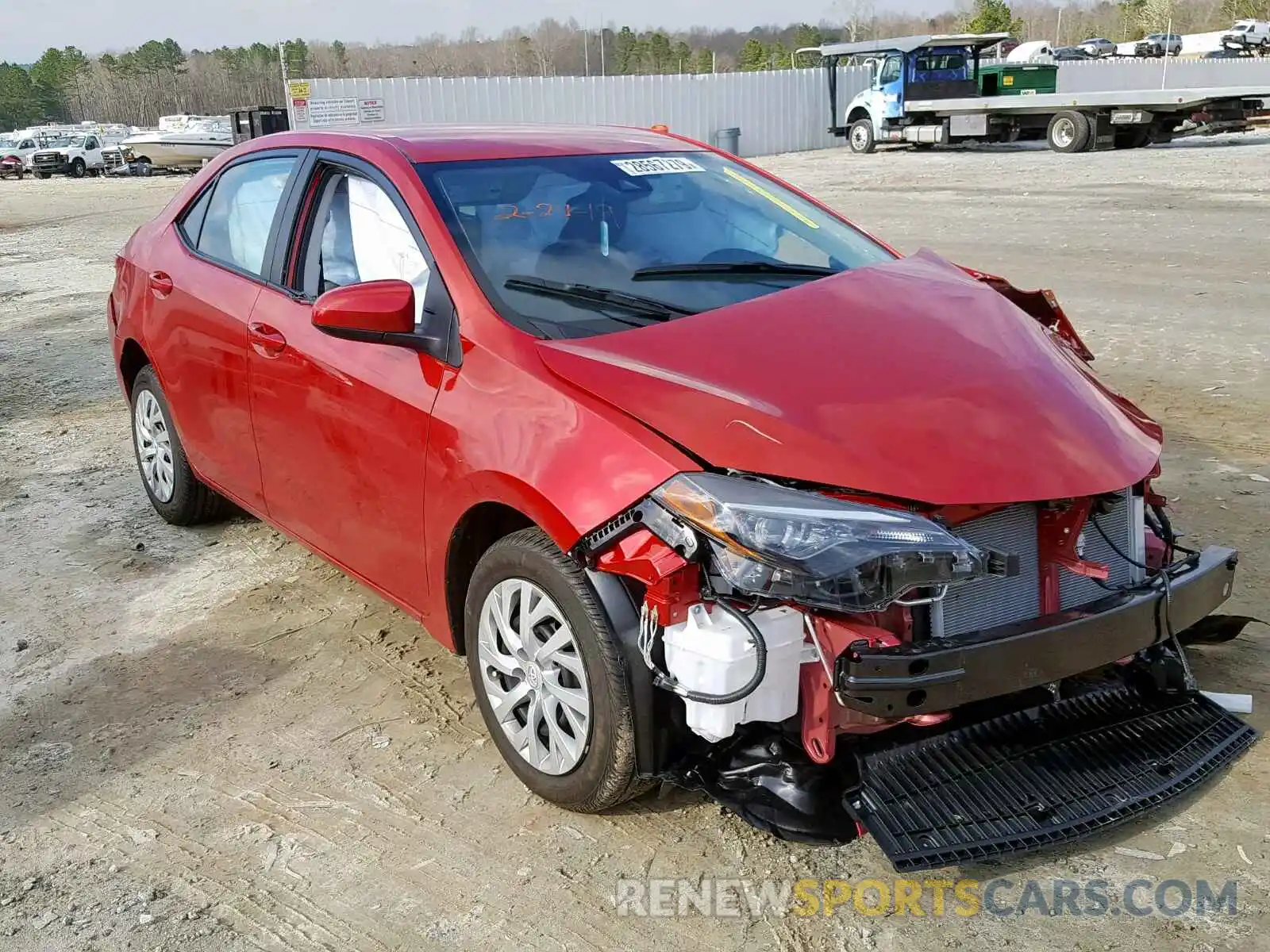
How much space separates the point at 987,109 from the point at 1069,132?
2.39 meters

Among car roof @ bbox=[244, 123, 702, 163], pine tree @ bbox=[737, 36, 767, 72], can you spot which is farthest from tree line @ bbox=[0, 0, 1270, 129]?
car roof @ bbox=[244, 123, 702, 163]

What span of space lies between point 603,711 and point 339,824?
88 centimetres

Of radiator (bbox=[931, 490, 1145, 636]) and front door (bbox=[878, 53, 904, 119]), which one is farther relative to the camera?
front door (bbox=[878, 53, 904, 119])

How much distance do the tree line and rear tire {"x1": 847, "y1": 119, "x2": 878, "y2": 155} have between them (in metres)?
42.0

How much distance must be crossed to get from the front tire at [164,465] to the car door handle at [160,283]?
1.32 feet

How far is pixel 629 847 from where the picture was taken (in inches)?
114

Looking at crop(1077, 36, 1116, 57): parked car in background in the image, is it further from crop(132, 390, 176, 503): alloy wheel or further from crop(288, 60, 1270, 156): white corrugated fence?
crop(132, 390, 176, 503): alloy wheel

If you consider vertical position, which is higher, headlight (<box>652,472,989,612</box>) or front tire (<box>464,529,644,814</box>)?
headlight (<box>652,472,989,612</box>)

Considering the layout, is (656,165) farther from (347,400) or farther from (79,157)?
(79,157)

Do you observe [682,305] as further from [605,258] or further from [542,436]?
[542,436]

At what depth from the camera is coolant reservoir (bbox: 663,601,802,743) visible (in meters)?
2.50

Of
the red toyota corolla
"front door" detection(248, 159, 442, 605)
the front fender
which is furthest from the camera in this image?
"front door" detection(248, 159, 442, 605)

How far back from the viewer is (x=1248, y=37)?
60.9m

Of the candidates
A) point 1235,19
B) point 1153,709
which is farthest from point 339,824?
point 1235,19
